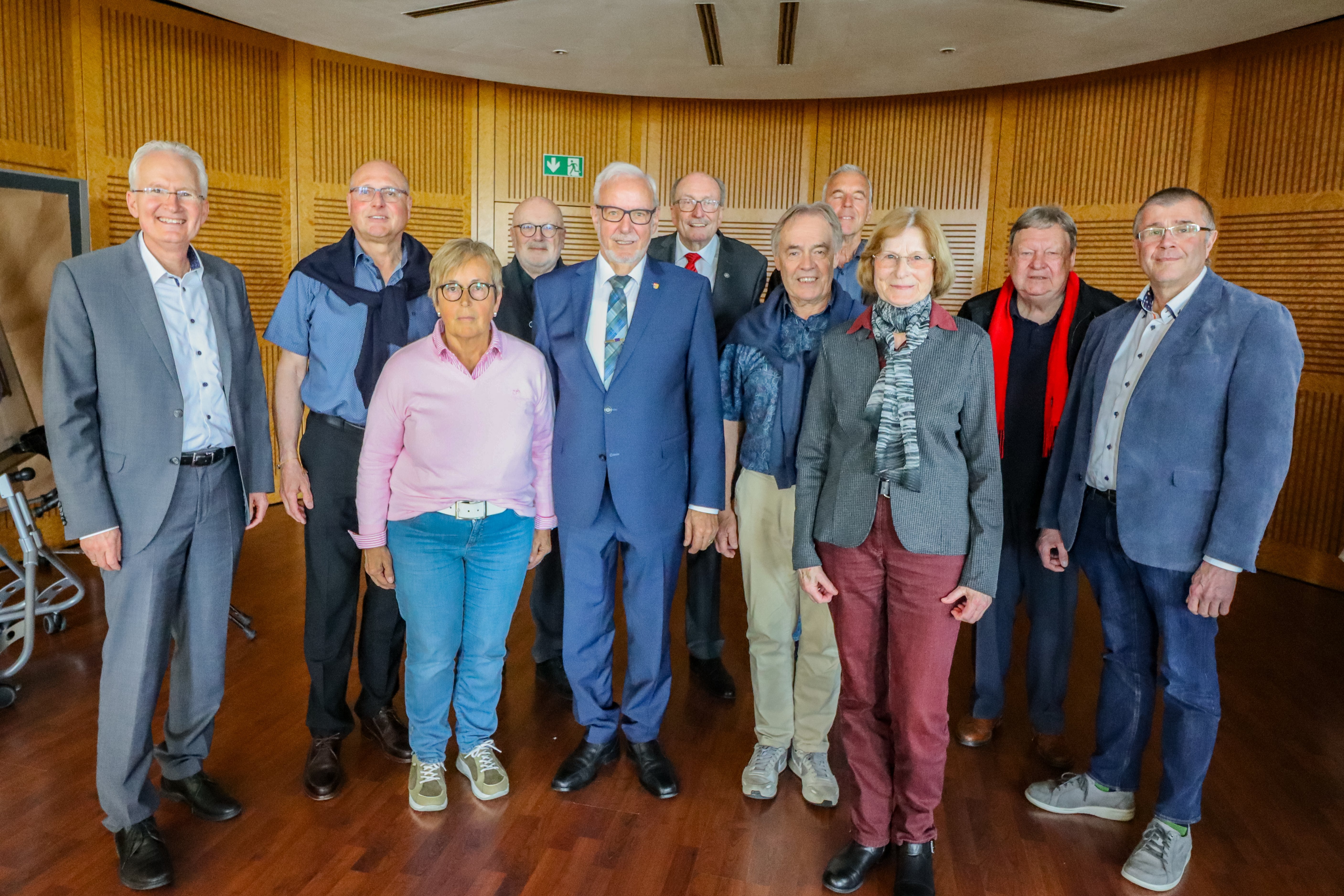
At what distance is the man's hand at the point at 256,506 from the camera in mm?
2609

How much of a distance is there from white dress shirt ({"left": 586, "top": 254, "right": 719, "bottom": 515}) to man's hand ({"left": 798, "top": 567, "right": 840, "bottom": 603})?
0.86 metres

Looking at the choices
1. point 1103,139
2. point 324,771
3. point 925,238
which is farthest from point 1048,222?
point 1103,139

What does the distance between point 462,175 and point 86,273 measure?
17.7 ft

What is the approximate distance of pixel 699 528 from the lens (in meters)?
2.74

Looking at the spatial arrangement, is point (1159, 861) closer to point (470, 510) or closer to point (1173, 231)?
point (1173, 231)

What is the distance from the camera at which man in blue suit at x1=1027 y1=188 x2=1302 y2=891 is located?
7.22ft

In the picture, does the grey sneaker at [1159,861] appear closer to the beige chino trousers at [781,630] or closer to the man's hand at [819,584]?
the beige chino trousers at [781,630]

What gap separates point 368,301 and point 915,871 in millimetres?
2268

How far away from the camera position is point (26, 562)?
3.34 metres

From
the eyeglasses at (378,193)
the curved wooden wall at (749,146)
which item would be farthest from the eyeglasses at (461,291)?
the curved wooden wall at (749,146)

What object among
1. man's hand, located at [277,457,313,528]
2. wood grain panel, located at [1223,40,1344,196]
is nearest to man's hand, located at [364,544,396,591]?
man's hand, located at [277,457,313,528]

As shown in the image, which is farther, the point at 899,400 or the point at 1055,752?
the point at 1055,752

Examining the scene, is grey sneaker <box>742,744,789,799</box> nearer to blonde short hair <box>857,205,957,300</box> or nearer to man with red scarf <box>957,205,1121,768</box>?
man with red scarf <box>957,205,1121,768</box>

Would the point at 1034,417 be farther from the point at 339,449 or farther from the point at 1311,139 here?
the point at 1311,139
